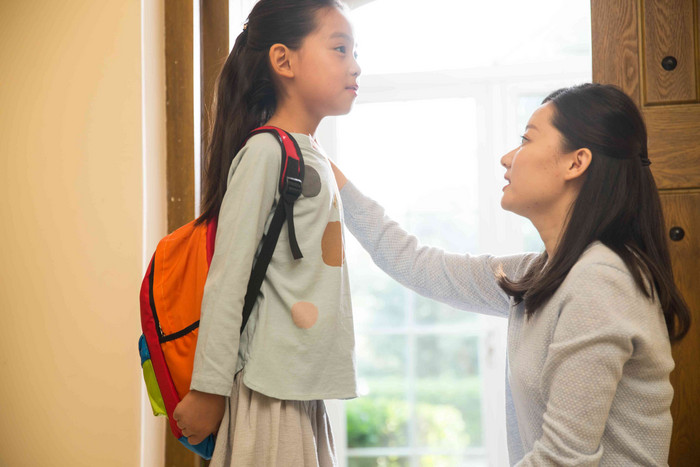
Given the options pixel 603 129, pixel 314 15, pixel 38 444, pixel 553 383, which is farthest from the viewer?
pixel 38 444

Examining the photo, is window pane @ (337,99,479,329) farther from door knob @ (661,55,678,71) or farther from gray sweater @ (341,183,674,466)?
gray sweater @ (341,183,674,466)

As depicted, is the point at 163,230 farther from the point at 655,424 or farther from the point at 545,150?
the point at 655,424

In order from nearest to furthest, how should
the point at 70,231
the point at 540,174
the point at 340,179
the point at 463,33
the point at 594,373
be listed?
the point at 594,373
the point at 540,174
the point at 340,179
the point at 70,231
the point at 463,33

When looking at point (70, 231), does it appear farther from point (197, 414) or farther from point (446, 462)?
point (446, 462)

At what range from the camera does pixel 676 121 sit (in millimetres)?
1637

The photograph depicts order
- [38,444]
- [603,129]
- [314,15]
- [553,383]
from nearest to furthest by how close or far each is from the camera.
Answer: [553,383] < [603,129] < [314,15] < [38,444]

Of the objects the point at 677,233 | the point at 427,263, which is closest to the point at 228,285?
the point at 427,263

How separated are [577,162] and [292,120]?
59cm

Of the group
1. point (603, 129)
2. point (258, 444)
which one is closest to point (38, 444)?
point (258, 444)

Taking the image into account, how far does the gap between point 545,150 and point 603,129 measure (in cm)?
11

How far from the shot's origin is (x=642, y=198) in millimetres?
1139

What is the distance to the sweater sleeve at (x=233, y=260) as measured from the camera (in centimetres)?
104

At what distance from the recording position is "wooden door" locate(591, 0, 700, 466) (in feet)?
5.31

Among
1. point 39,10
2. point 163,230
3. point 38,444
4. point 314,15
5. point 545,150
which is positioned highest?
point 39,10
